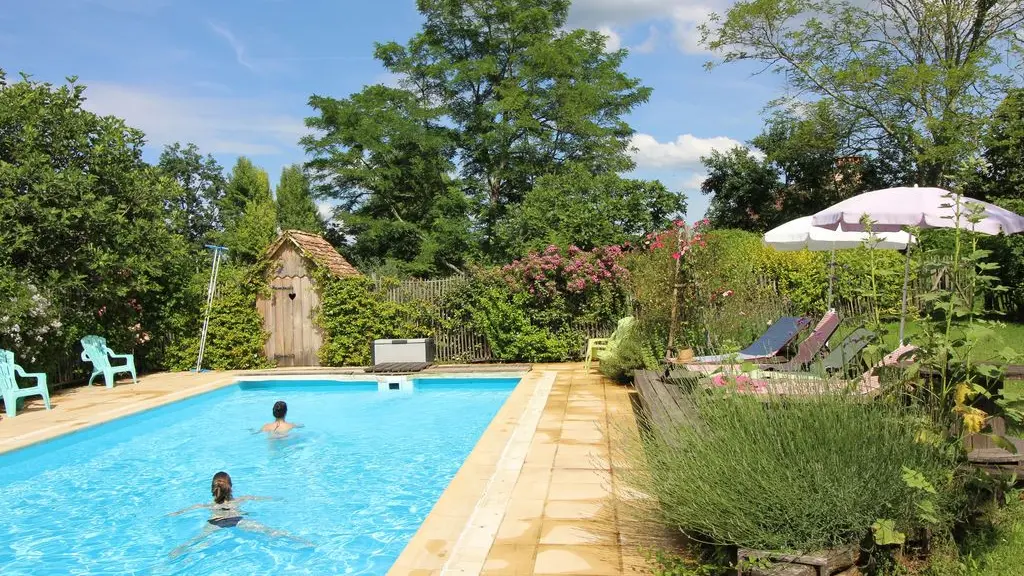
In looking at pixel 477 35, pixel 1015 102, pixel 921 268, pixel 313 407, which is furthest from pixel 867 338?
pixel 477 35

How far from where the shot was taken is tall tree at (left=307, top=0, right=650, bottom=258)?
78.9 feet

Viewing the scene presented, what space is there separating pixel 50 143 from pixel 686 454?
11.0 m

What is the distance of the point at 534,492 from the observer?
464 centimetres

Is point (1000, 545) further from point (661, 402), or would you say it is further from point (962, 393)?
point (661, 402)

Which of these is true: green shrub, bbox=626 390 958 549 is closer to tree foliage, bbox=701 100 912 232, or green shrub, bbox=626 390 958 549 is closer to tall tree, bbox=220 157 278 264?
tree foliage, bbox=701 100 912 232

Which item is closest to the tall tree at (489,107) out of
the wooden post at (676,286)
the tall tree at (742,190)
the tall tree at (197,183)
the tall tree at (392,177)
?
the tall tree at (392,177)

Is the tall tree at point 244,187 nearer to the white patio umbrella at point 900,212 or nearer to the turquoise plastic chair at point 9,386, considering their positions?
the turquoise plastic chair at point 9,386

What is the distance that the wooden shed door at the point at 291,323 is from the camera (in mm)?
13328

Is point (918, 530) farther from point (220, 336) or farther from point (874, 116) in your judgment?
point (874, 116)

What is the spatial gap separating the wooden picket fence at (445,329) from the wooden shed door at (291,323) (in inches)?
64.9

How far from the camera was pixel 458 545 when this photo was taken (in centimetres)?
377

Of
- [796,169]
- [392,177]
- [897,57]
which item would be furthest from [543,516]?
[796,169]

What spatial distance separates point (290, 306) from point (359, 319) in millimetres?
1583

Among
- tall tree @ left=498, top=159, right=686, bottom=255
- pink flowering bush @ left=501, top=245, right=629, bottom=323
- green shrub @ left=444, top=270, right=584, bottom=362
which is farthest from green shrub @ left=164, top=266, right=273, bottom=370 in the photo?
tall tree @ left=498, top=159, right=686, bottom=255
